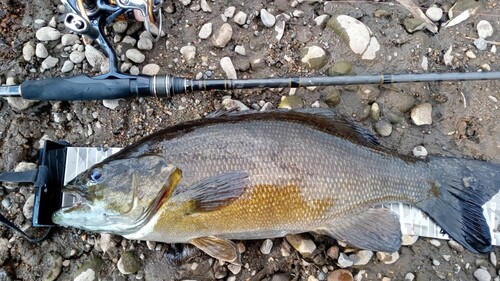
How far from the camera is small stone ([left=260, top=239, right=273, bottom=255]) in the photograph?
10.6ft

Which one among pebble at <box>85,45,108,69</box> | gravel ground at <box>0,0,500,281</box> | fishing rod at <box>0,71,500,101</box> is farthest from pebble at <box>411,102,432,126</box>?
pebble at <box>85,45,108,69</box>

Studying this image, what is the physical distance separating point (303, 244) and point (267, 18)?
5.94 feet

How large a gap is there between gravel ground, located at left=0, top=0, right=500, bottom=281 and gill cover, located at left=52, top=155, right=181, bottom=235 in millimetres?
544

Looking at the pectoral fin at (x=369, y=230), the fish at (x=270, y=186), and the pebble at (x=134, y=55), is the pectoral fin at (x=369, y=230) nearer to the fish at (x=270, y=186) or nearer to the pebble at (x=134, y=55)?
the fish at (x=270, y=186)

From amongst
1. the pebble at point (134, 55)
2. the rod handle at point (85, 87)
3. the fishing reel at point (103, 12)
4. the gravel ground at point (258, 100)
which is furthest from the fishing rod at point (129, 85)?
the pebble at point (134, 55)

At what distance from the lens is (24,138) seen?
11.0ft

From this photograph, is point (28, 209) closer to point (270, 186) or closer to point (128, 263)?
point (128, 263)

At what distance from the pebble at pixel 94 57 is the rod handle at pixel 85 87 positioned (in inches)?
15.1

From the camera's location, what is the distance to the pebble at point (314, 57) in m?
3.48

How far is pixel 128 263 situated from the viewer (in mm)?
3166

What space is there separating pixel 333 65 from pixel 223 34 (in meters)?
0.92

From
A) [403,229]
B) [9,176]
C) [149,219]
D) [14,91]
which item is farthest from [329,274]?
[14,91]

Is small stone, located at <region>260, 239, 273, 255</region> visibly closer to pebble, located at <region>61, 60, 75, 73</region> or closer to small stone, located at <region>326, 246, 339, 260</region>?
small stone, located at <region>326, 246, 339, 260</region>

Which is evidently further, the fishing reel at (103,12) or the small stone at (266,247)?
the small stone at (266,247)
